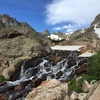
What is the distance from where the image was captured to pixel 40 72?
3384 centimetres

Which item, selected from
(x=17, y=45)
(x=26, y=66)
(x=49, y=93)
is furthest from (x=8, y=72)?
(x=49, y=93)

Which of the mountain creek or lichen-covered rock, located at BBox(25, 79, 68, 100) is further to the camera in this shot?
the mountain creek

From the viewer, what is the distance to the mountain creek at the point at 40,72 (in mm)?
28481

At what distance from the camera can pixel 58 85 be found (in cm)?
1385

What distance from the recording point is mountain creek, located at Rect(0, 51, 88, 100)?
1121 inches

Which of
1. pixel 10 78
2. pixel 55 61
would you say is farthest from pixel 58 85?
pixel 55 61

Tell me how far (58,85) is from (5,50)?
25.4m

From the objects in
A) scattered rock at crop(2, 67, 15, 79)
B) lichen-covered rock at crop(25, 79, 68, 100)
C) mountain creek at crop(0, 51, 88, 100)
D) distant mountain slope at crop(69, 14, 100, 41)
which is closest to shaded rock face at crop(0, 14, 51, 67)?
mountain creek at crop(0, 51, 88, 100)

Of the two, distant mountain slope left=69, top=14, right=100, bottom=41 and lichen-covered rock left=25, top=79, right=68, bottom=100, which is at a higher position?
distant mountain slope left=69, top=14, right=100, bottom=41

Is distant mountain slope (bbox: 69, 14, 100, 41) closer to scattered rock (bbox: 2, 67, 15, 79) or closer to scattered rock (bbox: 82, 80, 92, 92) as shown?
scattered rock (bbox: 2, 67, 15, 79)

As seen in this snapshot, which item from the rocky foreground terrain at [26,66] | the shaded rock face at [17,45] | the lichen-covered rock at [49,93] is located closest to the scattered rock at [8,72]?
the rocky foreground terrain at [26,66]

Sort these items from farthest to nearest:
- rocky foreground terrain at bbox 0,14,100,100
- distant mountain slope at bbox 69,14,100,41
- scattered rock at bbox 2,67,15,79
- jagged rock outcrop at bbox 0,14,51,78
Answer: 1. distant mountain slope at bbox 69,14,100,41
2. jagged rock outcrop at bbox 0,14,51,78
3. scattered rock at bbox 2,67,15,79
4. rocky foreground terrain at bbox 0,14,100,100

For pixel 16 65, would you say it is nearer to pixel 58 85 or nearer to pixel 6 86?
pixel 6 86

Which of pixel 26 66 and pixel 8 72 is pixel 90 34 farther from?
pixel 8 72
